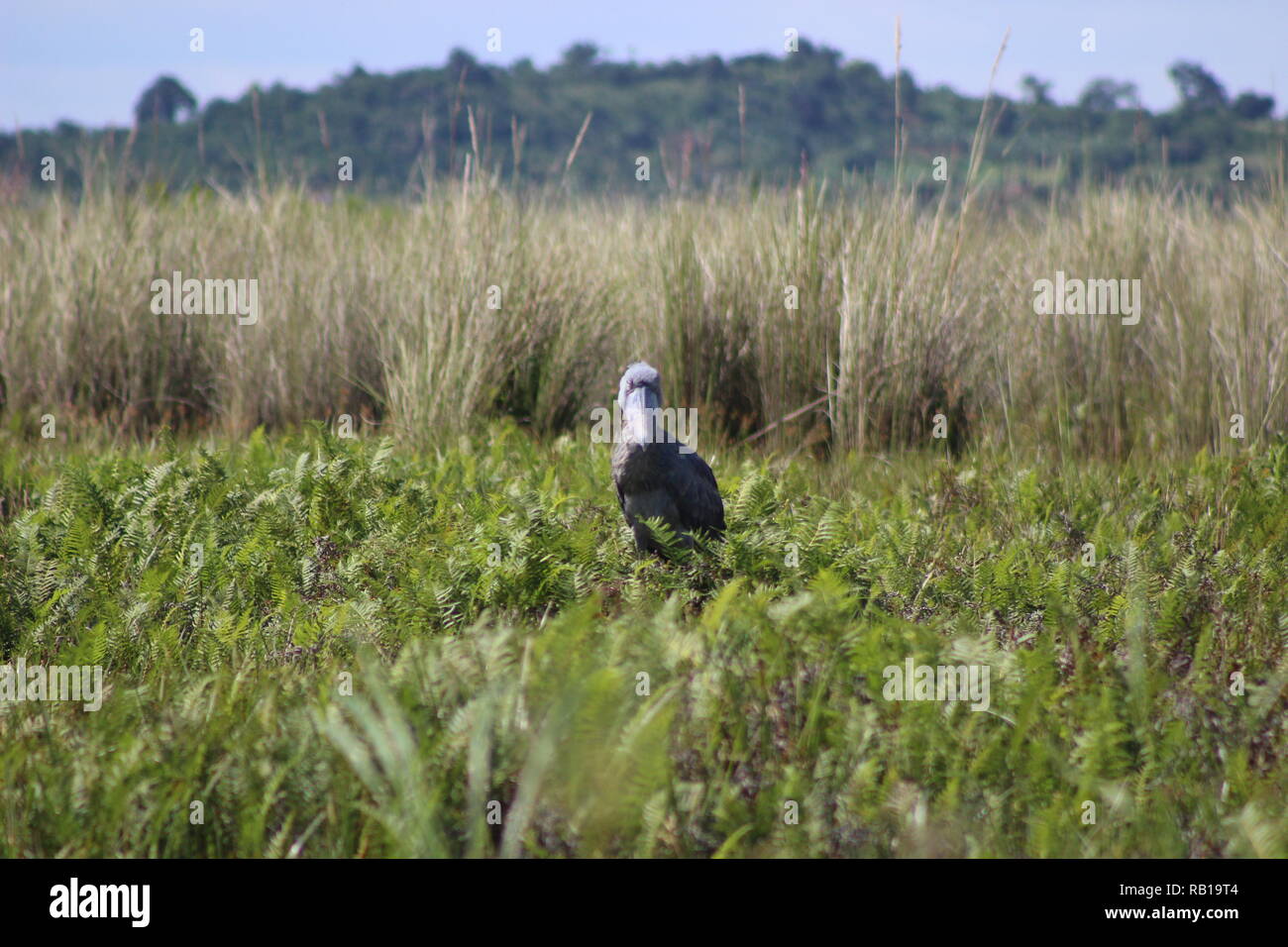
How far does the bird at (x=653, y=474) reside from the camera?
3.37 meters

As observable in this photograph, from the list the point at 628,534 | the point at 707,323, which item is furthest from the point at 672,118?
the point at 628,534

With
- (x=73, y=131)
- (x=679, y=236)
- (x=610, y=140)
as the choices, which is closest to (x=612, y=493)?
(x=679, y=236)

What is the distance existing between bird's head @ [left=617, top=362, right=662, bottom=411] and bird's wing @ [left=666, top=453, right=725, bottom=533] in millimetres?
200

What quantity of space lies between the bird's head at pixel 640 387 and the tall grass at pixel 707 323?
6.50 feet

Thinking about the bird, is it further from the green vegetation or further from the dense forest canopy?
the dense forest canopy

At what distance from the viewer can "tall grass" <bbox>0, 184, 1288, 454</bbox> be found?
5.26 m

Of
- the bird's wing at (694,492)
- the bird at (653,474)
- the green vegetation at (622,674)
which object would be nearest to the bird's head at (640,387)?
the bird at (653,474)

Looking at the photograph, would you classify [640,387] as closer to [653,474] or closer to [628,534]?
[653,474]

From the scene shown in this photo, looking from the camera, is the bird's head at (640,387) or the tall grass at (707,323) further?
the tall grass at (707,323)

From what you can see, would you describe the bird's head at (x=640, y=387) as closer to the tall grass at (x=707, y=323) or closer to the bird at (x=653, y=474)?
the bird at (x=653, y=474)

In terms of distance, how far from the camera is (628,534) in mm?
3791

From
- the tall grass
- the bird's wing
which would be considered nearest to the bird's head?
the bird's wing

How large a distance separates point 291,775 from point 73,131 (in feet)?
130
